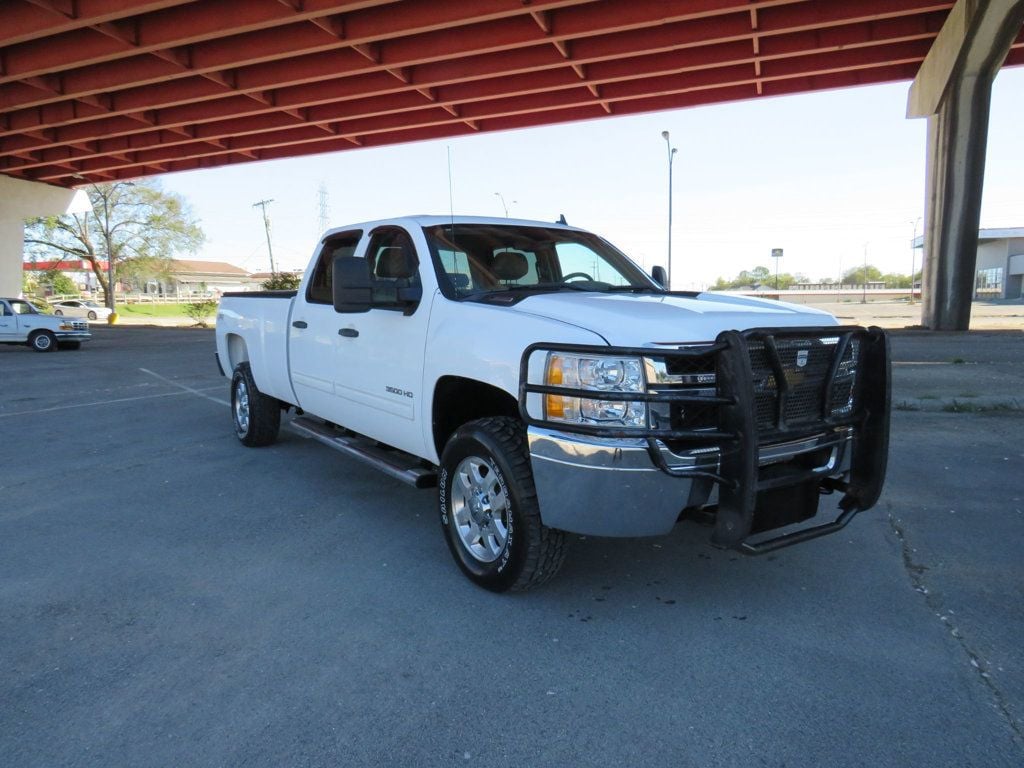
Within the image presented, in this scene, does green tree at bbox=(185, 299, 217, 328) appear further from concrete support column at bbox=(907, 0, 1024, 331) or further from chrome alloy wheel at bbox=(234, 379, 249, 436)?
chrome alloy wheel at bbox=(234, 379, 249, 436)

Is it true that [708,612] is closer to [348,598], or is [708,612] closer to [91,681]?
[348,598]

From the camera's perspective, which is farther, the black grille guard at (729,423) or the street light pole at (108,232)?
the street light pole at (108,232)

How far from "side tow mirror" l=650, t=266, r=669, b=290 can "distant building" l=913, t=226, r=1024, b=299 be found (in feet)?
229

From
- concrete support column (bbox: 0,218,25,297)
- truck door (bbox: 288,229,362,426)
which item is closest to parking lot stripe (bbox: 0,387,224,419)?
truck door (bbox: 288,229,362,426)

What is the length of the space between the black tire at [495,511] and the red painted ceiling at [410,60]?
576 inches

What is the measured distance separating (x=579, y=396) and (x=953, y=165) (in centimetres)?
2193

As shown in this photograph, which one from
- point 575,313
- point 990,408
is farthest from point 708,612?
point 990,408

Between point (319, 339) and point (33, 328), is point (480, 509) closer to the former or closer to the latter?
point (319, 339)

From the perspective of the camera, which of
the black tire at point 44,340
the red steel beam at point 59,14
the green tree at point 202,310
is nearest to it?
the red steel beam at point 59,14

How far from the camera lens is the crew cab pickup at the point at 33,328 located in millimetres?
21078

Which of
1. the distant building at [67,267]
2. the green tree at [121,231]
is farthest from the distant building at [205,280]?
the green tree at [121,231]

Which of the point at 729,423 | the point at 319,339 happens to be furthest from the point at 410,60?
the point at 729,423

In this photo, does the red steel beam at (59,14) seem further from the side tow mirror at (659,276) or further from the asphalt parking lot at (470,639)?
the side tow mirror at (659,276)

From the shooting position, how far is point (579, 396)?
10.2 ft
